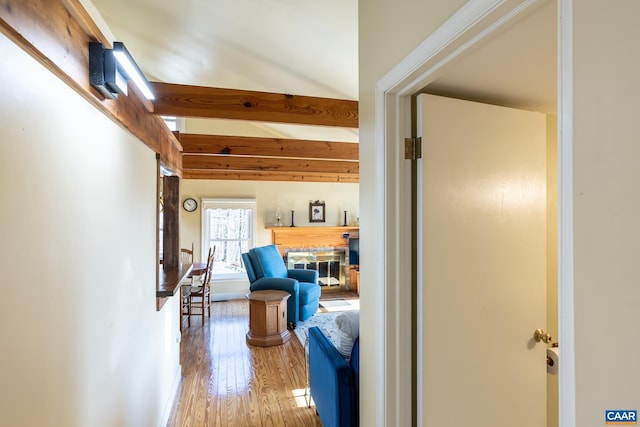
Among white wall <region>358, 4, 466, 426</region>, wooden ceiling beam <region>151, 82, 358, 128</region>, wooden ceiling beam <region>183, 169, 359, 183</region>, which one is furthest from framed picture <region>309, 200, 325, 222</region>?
white wall <region>358, 4, 466, 426</region>

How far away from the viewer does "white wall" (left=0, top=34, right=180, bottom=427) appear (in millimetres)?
719

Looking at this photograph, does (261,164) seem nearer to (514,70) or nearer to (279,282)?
(279,282)

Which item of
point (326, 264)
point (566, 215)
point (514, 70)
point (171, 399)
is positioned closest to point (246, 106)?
point (514, 70)

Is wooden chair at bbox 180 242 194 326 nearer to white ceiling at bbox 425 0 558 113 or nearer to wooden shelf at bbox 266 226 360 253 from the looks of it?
wooden shelf at bbox 266 226 360 253

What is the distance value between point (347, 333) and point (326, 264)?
500 cm

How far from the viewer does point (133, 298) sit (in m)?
1.63

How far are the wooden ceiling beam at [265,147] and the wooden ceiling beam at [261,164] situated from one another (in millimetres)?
650

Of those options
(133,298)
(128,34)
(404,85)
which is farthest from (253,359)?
(128,34)

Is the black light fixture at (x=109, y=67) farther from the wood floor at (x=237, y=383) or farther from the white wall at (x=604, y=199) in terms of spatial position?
the wood floor at (x=237, y=383)

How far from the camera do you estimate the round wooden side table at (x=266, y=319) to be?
3.79 m

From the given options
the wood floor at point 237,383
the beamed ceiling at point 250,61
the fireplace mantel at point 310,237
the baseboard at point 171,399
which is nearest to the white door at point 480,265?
the beamed ceiling at point 250,61

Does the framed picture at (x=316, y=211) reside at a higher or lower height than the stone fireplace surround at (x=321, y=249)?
higher

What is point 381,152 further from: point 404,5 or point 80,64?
point 80,64

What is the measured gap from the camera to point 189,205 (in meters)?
5.86
